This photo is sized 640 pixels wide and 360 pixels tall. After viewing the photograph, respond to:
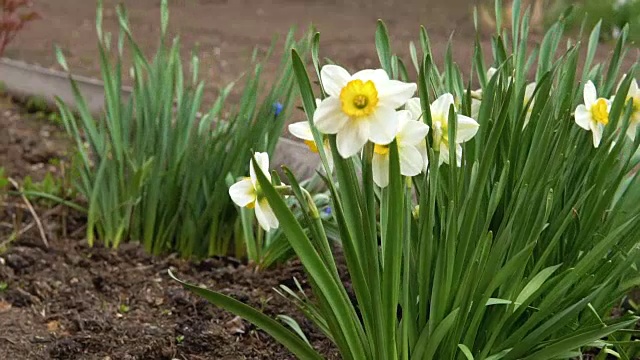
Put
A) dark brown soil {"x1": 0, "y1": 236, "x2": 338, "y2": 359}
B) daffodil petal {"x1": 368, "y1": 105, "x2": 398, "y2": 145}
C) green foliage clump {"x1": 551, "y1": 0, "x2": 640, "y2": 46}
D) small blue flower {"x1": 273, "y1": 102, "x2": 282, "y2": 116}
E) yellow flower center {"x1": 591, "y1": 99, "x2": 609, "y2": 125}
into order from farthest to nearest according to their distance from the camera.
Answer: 1. green foliage clump {"x1": 551, "y1": 0, "x2": 640, "y2": 46}
2. small blue flower {"x1": 273, "y1": 102, "x2": 282, "y2": 116}
3. dark brown soil {"x1": 0, "y1": 236, "x2": 338, "y2": 359}
4. yellow flower center {"x1": 591, "y1": 99, "x2": 609, "y2": 125}
5. daffodil petal {"x1": 368, "y1": 105, "x2": 398, "y2": 145}

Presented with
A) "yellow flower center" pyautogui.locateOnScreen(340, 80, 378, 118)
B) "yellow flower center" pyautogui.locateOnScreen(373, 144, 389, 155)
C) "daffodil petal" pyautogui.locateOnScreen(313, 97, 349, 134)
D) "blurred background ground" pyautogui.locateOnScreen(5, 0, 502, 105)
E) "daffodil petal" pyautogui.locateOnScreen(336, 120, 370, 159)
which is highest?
"yellow flower center" pyautogui.locateOnScreen(340, 80, 378, 118)

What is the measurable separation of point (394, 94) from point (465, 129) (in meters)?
0.20

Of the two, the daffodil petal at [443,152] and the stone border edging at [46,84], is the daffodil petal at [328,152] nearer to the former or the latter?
the daffodil petal at [443,152]

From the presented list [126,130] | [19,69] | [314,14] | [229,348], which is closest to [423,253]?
[229,348]

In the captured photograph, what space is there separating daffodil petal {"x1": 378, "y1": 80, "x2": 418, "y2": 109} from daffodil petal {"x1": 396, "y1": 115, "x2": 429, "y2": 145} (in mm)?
67

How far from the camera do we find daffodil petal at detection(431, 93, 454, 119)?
4.59ft

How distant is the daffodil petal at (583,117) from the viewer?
1.57 metres

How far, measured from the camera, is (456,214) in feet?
4.58

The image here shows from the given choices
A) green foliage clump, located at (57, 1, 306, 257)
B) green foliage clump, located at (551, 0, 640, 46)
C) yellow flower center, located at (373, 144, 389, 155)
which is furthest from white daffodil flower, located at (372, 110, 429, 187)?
green foliage clump, located at (551, 0, 640, 46)

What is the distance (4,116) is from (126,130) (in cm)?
150

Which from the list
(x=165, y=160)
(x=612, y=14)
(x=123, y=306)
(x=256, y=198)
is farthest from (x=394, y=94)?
(x=612, y=14)

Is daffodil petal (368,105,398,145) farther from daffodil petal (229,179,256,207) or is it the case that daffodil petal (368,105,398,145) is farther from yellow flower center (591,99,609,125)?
yellow flower center (591,99,609,125)

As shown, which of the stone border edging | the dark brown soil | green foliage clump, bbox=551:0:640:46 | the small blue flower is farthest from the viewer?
green foliage clump, bbox=551:0:640:46

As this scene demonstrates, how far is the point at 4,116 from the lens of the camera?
148 inches
